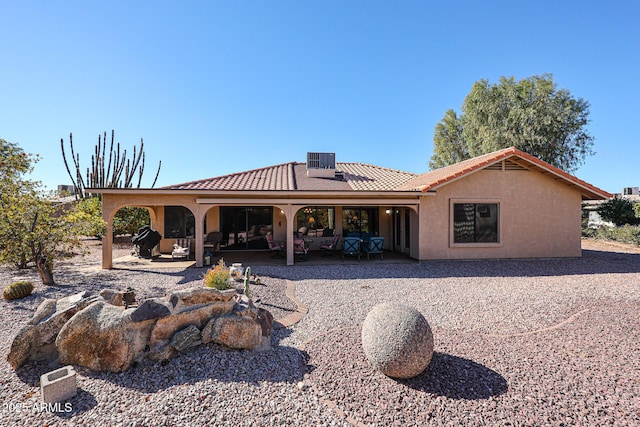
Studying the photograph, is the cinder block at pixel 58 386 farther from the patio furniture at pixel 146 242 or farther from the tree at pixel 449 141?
the tree at pixel 449 141

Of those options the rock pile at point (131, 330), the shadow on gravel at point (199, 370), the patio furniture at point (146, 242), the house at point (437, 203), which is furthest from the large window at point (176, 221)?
the shadow on gravel at point (199, 370)

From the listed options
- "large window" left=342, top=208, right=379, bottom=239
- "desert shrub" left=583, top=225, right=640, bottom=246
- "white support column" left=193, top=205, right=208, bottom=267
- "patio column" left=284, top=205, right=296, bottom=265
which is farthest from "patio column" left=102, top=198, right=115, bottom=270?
"desert shrub" left=583, top=225, right=640, bottom=246

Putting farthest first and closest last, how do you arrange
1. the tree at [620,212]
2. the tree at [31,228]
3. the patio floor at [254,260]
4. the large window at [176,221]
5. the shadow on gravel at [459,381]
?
1. the tree at [620,212]
2. the large window at [176,221]
3. the patio floor at [254,260]
4. the tree at [31,228]
5. the shadow on gravel at [459,381]

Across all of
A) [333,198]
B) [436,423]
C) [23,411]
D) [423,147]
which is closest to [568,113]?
[423,147]

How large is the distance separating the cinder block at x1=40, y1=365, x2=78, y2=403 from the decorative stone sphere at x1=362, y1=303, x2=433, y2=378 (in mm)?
3129

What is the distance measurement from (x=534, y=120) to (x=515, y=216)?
1420 centimetres

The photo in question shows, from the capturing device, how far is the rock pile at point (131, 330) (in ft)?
11.1

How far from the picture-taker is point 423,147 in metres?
31.1

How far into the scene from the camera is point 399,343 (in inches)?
124

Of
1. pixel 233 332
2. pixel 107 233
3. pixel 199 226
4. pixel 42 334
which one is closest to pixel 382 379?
pixel 233 332

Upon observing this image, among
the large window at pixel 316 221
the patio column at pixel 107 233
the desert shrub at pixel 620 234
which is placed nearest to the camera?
the patio column at pixel 107 233

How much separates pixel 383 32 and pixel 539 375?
13209 mm

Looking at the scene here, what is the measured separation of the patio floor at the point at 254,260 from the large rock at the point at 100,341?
7.24m

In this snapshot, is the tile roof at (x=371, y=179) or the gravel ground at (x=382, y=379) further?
the tile roof at (x=371, y=179)
